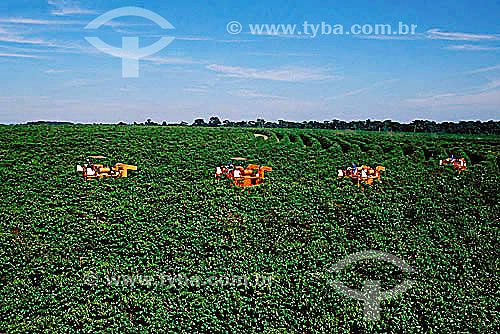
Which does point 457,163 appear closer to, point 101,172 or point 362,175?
point 362,175

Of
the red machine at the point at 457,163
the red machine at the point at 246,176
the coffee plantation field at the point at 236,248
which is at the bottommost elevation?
the coffee plantation field at the point at 236,248

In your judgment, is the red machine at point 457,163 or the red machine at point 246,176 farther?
the red machine at point 457,163

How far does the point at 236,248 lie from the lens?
8.90 m

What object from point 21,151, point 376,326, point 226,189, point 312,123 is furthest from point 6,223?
point 312,123

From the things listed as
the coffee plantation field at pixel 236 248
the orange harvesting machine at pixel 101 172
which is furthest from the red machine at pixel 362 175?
the orange harvesting machine at pixel 101 172

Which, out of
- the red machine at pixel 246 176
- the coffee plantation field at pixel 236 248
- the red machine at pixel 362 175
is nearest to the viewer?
the coffee plantation field at pixel 236 248

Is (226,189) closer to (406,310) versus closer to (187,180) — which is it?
(187,180)

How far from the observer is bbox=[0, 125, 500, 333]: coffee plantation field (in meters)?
7.32

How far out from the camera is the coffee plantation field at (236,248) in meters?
7.32

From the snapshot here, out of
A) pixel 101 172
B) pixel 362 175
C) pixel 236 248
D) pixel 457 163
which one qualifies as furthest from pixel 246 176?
pixel 457 163

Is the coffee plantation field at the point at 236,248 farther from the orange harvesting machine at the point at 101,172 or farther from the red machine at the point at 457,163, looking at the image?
the red machine at the point at 457,163

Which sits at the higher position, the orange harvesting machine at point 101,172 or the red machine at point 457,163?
the red machine at point 457,163

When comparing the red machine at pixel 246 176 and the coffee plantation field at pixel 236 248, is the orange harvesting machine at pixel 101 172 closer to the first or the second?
the coffee plantation field at pixel 236 248

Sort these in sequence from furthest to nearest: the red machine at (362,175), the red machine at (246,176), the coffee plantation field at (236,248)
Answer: the red machine at (362,175) < the red machine at (246,176) < the coffee plantation field at (236,248)
